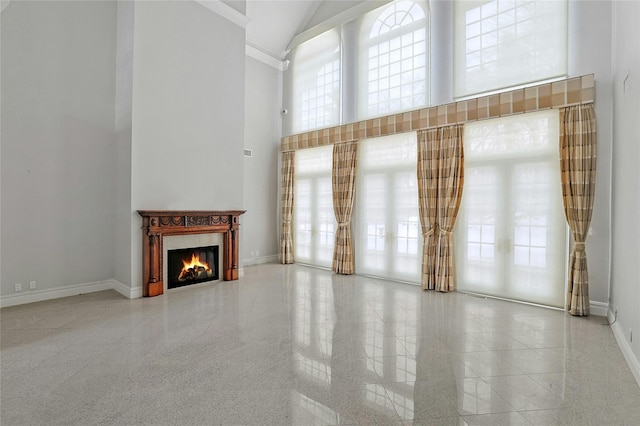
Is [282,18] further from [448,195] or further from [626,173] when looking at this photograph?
[626,173]

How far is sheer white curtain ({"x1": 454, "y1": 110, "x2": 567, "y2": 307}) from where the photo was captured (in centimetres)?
427

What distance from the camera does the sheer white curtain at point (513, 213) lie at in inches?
168

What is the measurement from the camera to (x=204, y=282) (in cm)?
555

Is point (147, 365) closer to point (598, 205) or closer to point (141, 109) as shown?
point (141, 109)

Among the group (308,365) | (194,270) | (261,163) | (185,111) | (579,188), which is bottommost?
(308,365)

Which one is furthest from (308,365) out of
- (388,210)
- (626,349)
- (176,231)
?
(388,210)

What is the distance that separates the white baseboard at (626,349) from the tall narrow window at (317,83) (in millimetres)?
5611

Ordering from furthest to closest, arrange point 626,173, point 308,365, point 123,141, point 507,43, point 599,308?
point 123,141, point 507,43, point 599,308, point 626,173, point 308,365

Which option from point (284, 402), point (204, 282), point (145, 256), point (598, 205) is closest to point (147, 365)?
point (284, 402)

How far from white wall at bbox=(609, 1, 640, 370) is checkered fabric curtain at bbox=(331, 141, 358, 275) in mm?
3946

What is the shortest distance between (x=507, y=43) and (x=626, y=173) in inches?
108

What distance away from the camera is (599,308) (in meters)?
3.95

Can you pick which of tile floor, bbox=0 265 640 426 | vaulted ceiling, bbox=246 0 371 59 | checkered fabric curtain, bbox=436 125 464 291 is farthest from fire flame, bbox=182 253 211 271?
vaulted ceiling, bbox=246 0 371 59

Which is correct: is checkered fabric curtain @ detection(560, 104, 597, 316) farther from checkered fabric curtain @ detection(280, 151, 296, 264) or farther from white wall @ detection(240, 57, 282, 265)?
white wall @ detection(240, 57, 282, 265)
